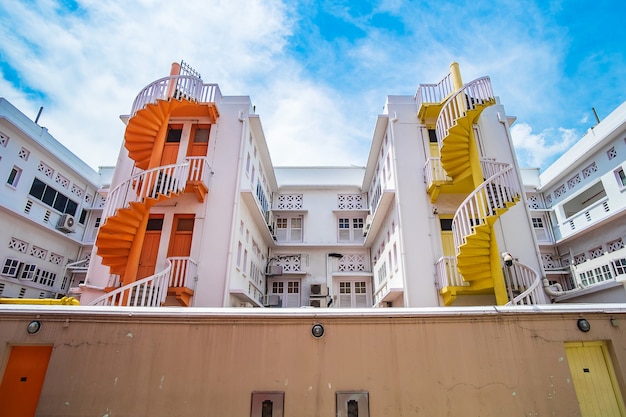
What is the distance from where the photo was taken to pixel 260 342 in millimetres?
4598

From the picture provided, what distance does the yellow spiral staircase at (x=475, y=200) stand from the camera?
846cm

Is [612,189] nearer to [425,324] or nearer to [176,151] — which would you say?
[425,324]

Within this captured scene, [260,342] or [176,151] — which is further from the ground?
[176,151]

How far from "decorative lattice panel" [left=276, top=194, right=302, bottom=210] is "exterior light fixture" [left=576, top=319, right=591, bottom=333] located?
13495 millimetres

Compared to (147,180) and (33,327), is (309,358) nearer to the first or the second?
(33,327)

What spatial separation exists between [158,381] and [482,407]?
15.1 ft

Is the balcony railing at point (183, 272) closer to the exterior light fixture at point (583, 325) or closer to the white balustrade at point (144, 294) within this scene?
the white balustrade at point (144, 294)

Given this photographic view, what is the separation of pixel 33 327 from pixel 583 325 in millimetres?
8293

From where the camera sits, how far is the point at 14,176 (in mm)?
14320

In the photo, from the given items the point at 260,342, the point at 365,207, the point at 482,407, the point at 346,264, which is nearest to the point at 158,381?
the point at 260,342

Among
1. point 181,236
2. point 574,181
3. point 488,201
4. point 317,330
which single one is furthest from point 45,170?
point 574,181

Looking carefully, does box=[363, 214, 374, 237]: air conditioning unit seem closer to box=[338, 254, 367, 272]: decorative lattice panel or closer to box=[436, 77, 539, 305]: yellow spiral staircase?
box=[338, 254, 367, 272]: decorative lattice panel

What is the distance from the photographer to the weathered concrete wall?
4340mm

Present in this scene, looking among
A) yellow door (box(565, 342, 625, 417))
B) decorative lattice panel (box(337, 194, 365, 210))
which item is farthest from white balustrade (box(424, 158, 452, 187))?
decorative lattice panel (box(337, 194, 365, 210))
